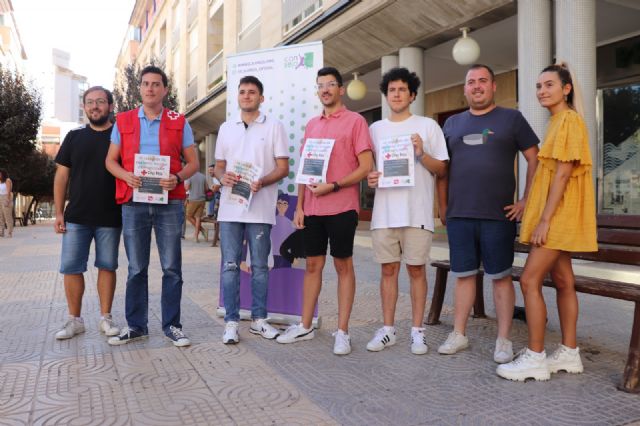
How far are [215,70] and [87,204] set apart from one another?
63.8 feet

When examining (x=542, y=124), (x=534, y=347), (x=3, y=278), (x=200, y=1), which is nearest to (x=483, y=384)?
(x=534, y=347)

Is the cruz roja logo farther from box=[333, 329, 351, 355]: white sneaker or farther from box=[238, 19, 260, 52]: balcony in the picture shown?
box=[238, 19, 260, 52]: balcony

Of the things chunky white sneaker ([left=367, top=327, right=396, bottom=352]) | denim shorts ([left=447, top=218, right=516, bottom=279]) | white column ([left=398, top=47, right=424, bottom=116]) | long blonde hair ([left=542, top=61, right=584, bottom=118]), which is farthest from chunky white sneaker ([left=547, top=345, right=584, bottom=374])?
white column ([left=398, top=47, right=424, bottom=116])

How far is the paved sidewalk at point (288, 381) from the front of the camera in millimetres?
2781

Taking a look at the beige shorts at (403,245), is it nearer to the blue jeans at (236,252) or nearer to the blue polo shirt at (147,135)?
the blue jeans at (236,252)

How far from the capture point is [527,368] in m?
3.34

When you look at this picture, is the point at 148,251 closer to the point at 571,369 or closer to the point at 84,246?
the point at 84,246

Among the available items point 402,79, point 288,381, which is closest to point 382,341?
point 288,381

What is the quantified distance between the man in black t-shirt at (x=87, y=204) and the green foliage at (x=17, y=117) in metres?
21.4

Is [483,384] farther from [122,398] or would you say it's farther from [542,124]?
[542,124]

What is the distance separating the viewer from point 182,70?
92.5 feet

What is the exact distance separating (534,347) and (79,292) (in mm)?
3525

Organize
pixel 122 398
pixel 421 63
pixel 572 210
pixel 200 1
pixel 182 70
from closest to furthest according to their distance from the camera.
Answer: pixel 122 398, pixel 572 210, pixel 421 63, pixel 200 1, pixel 182 70

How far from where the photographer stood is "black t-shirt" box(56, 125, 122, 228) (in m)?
4.25
